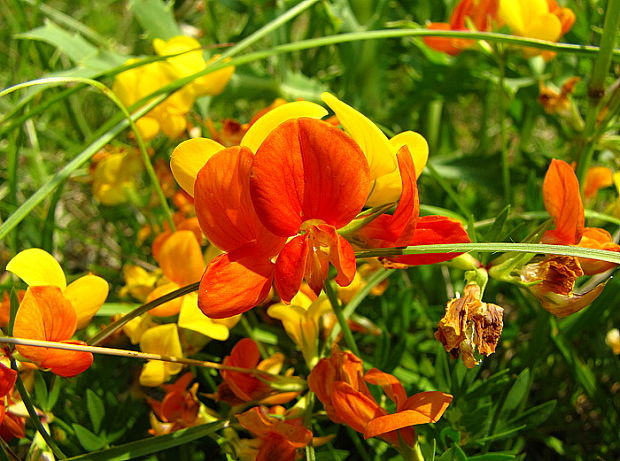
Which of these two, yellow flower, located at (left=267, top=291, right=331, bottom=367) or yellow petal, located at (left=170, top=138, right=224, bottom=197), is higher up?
yellow petal, located at (left=170, top=138, right=224, bottom=197)

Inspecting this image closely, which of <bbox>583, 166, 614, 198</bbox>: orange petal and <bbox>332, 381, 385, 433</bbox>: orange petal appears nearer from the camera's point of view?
<bbox>332, 381, 385, 433</bbox>: orange petal

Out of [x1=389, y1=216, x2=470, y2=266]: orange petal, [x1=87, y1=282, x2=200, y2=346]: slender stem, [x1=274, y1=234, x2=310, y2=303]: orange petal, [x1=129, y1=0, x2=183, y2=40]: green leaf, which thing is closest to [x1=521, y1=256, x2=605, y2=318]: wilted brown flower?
[x1=389, y1=216, x2=470, y2=266]: orange petal

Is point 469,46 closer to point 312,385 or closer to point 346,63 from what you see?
point 346,63

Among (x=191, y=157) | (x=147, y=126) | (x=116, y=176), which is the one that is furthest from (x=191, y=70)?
(x=191, y=157)

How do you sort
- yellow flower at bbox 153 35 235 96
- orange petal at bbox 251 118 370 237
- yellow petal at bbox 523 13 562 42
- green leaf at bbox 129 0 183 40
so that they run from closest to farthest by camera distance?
1. orange petal at bbox 251 118 370 237
2. yellow petal at bbox 523 13 562 42
3. yellow flower at bbox 153 35 235 96
4. green leaf at bbox 129 0 183 40

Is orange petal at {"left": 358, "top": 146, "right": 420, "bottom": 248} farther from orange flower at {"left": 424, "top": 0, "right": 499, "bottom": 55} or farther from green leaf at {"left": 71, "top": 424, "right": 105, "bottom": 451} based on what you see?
orange flower at {"left": 424, "top": 0, "right": 499, "bottom": 55}

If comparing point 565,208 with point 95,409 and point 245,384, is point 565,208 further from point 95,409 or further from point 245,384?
point 95,409

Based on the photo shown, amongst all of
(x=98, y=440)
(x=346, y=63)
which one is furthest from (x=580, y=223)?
(x=346, y=63)
